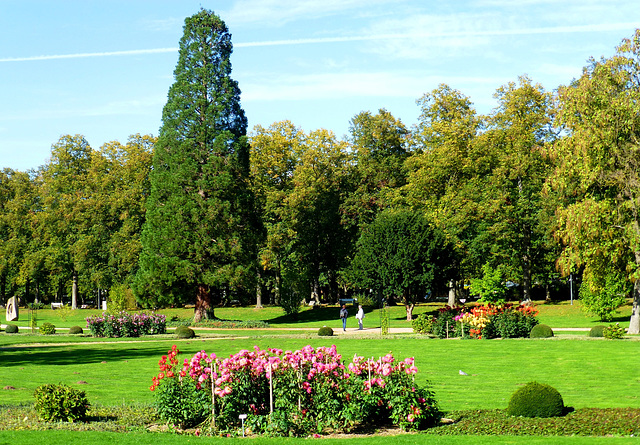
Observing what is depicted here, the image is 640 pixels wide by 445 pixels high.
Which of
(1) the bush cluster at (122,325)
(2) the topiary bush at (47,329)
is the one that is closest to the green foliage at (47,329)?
(2) the topiary bush at (47,329)

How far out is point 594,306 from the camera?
142 ft

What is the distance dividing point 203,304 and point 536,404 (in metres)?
40.1

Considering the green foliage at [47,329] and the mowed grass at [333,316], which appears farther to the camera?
the mowed grass at [333,316]

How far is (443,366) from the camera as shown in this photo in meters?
23.2

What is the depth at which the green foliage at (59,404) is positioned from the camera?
544 inches

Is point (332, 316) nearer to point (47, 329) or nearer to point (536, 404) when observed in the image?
point (47, 329)

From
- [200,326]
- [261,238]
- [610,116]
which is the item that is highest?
[610,116]

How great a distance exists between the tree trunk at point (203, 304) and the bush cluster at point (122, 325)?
11.1 meters

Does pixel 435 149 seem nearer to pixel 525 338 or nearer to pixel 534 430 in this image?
pixel 525 338

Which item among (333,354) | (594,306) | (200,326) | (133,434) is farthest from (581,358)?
(200,326)

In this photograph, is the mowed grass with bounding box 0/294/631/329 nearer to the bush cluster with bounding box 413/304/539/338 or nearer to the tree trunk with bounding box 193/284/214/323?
the tree trunk with bounding box 193/284/214/323

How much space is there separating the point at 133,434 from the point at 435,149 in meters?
48.4

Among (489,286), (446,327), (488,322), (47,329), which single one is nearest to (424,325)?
(446,327)

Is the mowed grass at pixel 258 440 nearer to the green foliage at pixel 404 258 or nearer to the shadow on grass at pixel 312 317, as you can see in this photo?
the green foliage at pixel 404 258
